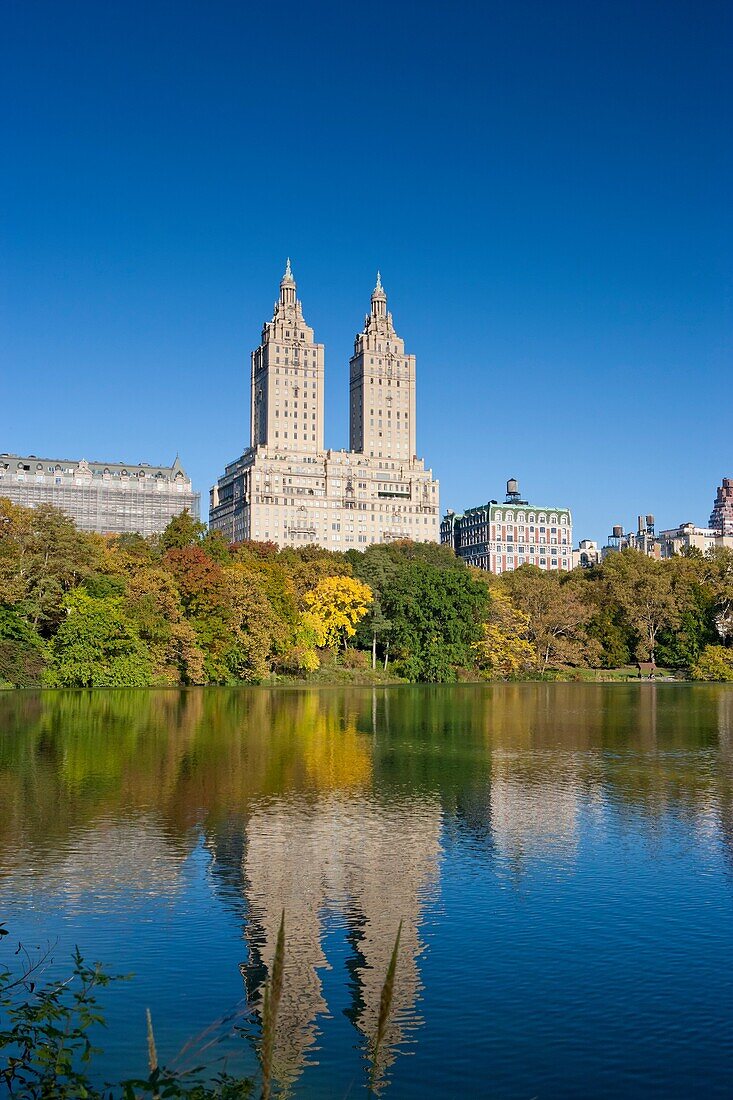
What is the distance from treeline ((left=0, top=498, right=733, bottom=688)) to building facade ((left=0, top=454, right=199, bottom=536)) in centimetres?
6620

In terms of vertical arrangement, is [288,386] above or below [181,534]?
above

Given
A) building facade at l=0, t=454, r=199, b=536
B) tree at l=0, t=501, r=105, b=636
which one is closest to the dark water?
tree at l=0, t=501, r=105, b=636

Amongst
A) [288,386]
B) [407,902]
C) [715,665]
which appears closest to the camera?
[407,902]

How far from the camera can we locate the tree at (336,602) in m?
81.1

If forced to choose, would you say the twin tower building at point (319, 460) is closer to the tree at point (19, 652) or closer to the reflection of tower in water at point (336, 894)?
the tree at point (19, 652)

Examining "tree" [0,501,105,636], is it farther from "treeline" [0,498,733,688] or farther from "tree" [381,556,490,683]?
"tree" [381,556,490,683]

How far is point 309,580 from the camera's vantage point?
8388cm

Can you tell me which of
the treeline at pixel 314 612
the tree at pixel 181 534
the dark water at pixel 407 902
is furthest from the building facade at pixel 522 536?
the dark water at pixel 407 902

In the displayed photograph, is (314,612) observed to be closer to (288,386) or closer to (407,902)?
(407,902)

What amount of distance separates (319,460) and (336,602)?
103572 millimetres

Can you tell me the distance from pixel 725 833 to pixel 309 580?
Answer: 65.4 metres

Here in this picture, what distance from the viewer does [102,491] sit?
161500 mm

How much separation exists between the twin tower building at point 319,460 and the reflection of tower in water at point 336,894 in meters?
152

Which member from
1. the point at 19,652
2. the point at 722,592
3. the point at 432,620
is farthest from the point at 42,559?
the point at 722,592
